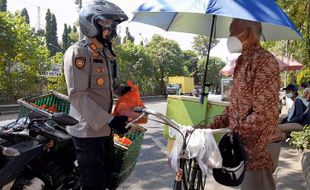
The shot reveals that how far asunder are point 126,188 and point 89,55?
2.73 m

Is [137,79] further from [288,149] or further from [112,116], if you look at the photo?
[112,116]

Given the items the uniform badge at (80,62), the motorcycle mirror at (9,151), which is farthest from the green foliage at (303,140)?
the motorcycle mirror at (9,151)

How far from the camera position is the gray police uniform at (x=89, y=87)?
2.54 m

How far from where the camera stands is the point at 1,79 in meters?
18.4

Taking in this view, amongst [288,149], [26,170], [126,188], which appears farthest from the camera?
[288,149]

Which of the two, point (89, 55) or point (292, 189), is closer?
point (89, 55)

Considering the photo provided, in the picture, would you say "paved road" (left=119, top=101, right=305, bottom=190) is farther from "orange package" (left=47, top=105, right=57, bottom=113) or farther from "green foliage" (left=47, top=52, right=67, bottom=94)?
"green foliage" (left=47, top=52, right=67, bottom=94)

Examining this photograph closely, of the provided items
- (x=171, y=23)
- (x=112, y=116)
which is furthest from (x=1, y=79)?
(x=112, y=116)

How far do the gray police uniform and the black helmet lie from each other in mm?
94

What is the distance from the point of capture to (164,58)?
41500 millimetres

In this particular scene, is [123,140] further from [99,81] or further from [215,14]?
[215,14]

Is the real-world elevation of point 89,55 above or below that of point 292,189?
above

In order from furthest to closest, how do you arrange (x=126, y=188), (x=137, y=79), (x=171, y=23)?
(x=137, y=79), (x=126, y=188), (x=171, y=23)

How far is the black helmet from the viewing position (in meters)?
2.62
